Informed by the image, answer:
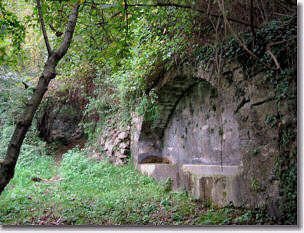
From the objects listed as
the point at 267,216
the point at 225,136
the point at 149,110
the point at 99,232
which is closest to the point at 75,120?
the point at 149,110

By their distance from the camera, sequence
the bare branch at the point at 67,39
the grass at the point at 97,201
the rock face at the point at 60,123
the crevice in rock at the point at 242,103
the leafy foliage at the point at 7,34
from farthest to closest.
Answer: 1. the rock face at the point at 60,123
2. the grass at the point at 97,201
3. the crevice in rock at the point at 242,103
4. the leafy foliage at the point at 7,34
5. the bare branch at the point at 67,39

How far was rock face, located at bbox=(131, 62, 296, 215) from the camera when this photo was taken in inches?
103

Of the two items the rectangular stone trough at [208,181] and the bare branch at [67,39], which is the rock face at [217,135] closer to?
the rectangular stone trough at [208,181]

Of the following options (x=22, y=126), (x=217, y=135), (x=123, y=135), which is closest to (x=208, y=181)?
(x=217, y=135)

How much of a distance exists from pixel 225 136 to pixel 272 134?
6.26ft

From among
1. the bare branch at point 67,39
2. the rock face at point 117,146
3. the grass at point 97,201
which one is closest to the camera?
the bare branch at point 67,39

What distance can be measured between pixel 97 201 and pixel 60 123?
5.22 m

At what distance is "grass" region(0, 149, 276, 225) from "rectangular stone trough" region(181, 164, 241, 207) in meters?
0.12

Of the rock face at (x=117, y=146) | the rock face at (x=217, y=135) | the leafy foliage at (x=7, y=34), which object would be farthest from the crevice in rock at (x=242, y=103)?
the rock face at (x=117, y=146)

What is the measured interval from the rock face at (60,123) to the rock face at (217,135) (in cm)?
272

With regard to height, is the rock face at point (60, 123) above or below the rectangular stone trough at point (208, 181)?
above

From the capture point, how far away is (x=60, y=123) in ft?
28.0

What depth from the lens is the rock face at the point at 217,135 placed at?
8.60 ft

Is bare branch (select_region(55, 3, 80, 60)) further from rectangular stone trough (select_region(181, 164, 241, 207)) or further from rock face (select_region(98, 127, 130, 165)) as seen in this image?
rock face (select_region(98, 127, 130, 165))
